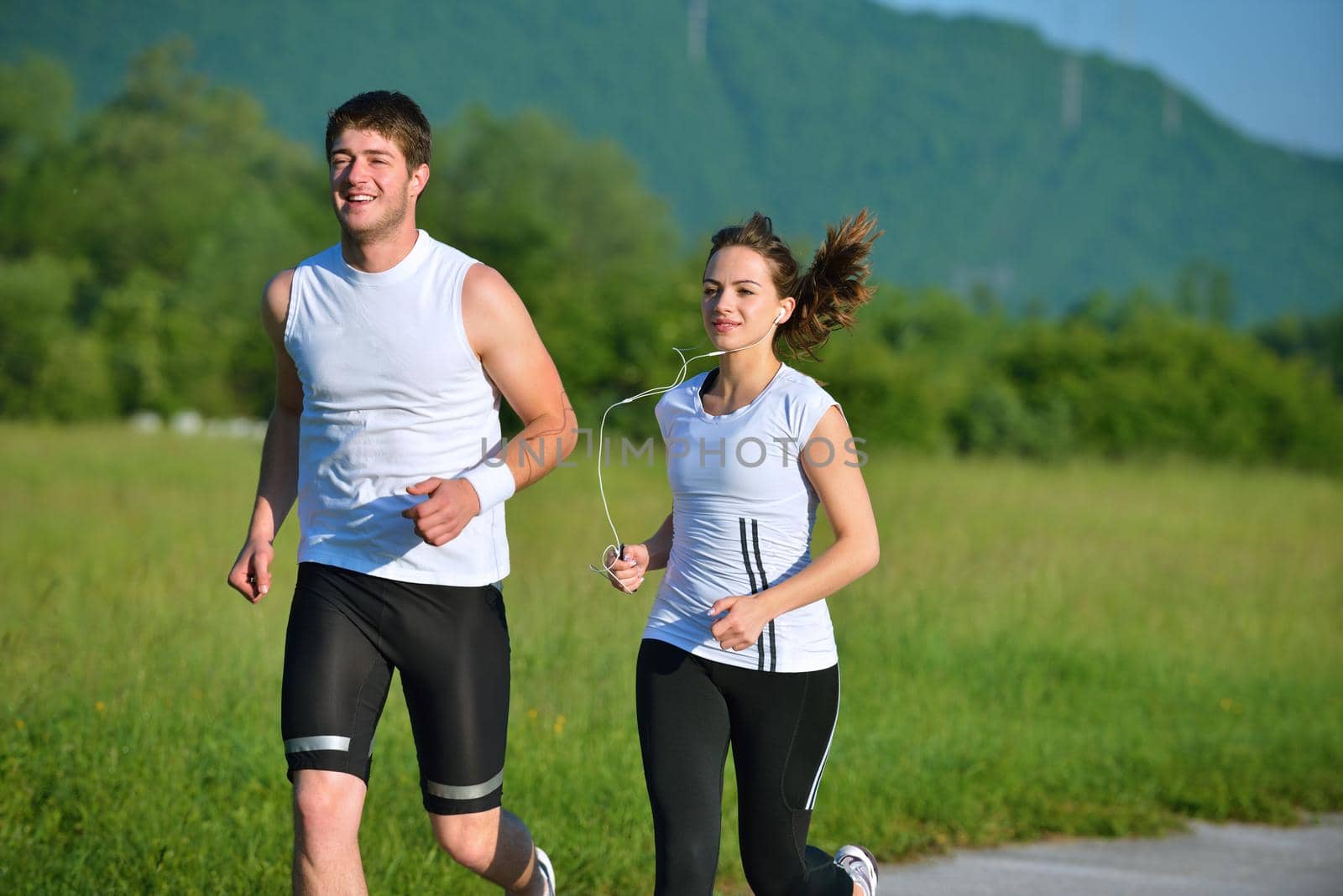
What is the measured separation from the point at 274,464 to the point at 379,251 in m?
0.72

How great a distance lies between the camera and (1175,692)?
910 cm

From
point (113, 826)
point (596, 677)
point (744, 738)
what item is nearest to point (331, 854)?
point (744, 738)

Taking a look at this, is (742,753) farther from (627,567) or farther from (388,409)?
(388,409)

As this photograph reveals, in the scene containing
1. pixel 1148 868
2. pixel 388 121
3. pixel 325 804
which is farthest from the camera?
pixel 1148 868

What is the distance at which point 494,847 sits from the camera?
12.9ft

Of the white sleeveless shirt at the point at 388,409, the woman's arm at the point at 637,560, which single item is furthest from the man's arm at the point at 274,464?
the woman's arm at the point at 637,560

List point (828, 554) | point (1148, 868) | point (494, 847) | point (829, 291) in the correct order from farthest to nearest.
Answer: point (1148, 868), point (829, 291), point (494, 847), point (828, 554)

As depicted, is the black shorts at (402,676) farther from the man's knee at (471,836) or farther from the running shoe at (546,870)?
the running shoe at (546,870)

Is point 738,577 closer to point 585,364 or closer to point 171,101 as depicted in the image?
point 585,364

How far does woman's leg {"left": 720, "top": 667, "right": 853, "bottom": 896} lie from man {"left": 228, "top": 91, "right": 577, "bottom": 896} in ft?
2.16

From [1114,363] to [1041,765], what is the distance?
27869 mm

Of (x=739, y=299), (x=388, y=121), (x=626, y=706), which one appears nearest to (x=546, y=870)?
(x=739, y=299)

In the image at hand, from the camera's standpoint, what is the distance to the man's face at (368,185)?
12.2 ft

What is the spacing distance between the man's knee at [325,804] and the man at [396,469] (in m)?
0.01
